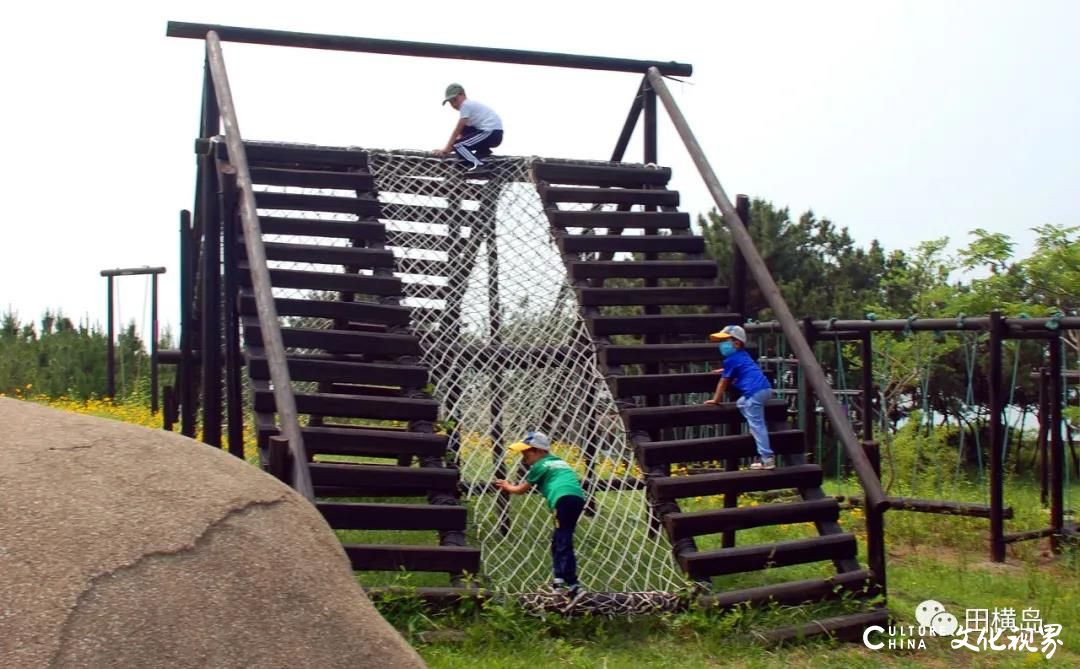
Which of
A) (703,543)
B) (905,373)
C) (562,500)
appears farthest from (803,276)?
(562,500)

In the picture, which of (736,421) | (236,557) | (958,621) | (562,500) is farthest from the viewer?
(736,421)

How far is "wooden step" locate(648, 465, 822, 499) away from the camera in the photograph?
7.05 m

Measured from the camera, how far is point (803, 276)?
21219mm

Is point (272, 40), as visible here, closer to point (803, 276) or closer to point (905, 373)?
point (905, 373)

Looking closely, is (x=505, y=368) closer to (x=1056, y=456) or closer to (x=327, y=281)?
(x=327, y=281)

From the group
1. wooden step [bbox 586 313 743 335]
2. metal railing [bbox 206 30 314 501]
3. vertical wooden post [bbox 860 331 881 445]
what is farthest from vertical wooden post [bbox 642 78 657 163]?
metal railing [bbox 206 30 314 501]

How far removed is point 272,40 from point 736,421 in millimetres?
4631

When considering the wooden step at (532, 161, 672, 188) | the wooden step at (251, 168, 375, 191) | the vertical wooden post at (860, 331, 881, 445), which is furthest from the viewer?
the vertical wooden post at (860, 331, 881, 445)

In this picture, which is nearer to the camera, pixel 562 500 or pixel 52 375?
pixel 562 500

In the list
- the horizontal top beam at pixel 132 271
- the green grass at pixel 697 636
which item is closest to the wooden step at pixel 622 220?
the green grass at pixel 697 636

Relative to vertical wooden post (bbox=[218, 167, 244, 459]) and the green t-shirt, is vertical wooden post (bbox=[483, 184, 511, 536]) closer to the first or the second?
the green t-shirt

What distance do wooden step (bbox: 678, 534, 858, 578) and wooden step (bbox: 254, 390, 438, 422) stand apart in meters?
1.84

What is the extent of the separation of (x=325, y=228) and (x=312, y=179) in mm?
506

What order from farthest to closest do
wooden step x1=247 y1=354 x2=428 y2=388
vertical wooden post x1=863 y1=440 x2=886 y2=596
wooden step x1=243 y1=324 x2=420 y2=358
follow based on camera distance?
wooden step x1=243 y1=324 x2=420 y2=358
wooden step x1=247 y1=354 x2=428 y2=388
vertical wooden post x1=863 y1=440 x2=886 y2=596
